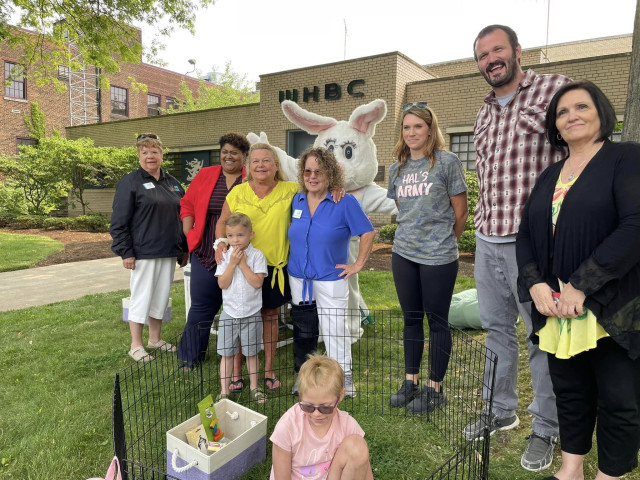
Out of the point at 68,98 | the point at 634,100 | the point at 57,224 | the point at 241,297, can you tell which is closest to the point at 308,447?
the point at 241,297

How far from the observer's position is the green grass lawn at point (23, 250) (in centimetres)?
886

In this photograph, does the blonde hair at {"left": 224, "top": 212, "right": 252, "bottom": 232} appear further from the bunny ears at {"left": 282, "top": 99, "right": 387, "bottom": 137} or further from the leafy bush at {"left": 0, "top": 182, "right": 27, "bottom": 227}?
the leafy bush at {"left": 0, "top": 182, "right": 27, "bottom": 227}

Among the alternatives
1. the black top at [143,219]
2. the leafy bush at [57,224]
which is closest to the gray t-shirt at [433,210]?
the black top at [143,219]

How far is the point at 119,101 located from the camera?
30.1m

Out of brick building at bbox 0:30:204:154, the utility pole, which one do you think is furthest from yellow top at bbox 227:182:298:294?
brick building at bbox 0:30:204:154

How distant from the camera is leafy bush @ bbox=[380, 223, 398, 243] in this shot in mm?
10672

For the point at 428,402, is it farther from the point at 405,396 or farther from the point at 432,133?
the point at 432,133

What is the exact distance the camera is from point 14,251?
999 centimetres

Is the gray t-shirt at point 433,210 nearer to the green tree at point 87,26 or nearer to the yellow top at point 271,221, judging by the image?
the yellow top at point 271,221

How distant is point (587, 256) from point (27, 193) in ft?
64.2

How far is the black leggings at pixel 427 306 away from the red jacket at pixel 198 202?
1645 mm

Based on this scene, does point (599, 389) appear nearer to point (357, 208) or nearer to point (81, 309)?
point (357, 208)

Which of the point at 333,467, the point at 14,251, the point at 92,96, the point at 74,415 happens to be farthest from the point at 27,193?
the point at 333,467

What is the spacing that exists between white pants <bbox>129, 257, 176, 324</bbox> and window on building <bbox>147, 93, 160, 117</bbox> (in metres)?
31.7
